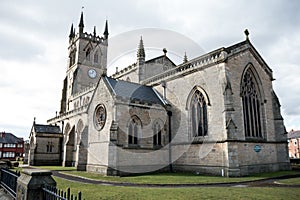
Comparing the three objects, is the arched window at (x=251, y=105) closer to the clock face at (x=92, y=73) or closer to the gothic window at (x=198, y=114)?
the gothic window at (x=198, y=114)

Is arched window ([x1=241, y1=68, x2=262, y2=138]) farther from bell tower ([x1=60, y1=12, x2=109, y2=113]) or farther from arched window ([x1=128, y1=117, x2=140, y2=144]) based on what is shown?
bell tower ([x1=60, y1=12, x2=109, y2=113])

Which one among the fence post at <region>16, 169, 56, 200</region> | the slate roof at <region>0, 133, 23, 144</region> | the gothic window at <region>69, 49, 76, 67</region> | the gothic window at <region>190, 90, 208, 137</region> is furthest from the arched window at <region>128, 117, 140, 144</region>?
the slate roof at <region>0, 133, 23, 144</region>

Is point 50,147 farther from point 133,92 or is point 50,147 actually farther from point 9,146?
point 9,146

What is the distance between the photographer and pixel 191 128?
80.9 ft

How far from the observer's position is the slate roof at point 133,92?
23.8 meters

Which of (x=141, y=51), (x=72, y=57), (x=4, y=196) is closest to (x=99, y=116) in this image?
(x=4, y=196)

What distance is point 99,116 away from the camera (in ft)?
81.1

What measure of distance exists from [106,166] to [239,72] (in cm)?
1621

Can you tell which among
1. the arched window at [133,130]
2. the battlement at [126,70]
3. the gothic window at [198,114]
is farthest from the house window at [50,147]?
the gothic window at [198,114]

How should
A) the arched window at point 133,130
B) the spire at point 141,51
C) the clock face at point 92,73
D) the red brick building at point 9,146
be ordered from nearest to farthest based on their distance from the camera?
the arched window at point 133,130
the spire at point 141,51
the clock face at point 92,73
the red brick building at point 9,146

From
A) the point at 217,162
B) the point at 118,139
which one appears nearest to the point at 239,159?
the point at 217,162

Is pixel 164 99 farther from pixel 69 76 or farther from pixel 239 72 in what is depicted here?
pixel 69 76

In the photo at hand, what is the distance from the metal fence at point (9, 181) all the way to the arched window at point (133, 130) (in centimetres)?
1191

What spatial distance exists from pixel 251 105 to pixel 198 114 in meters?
5.68
